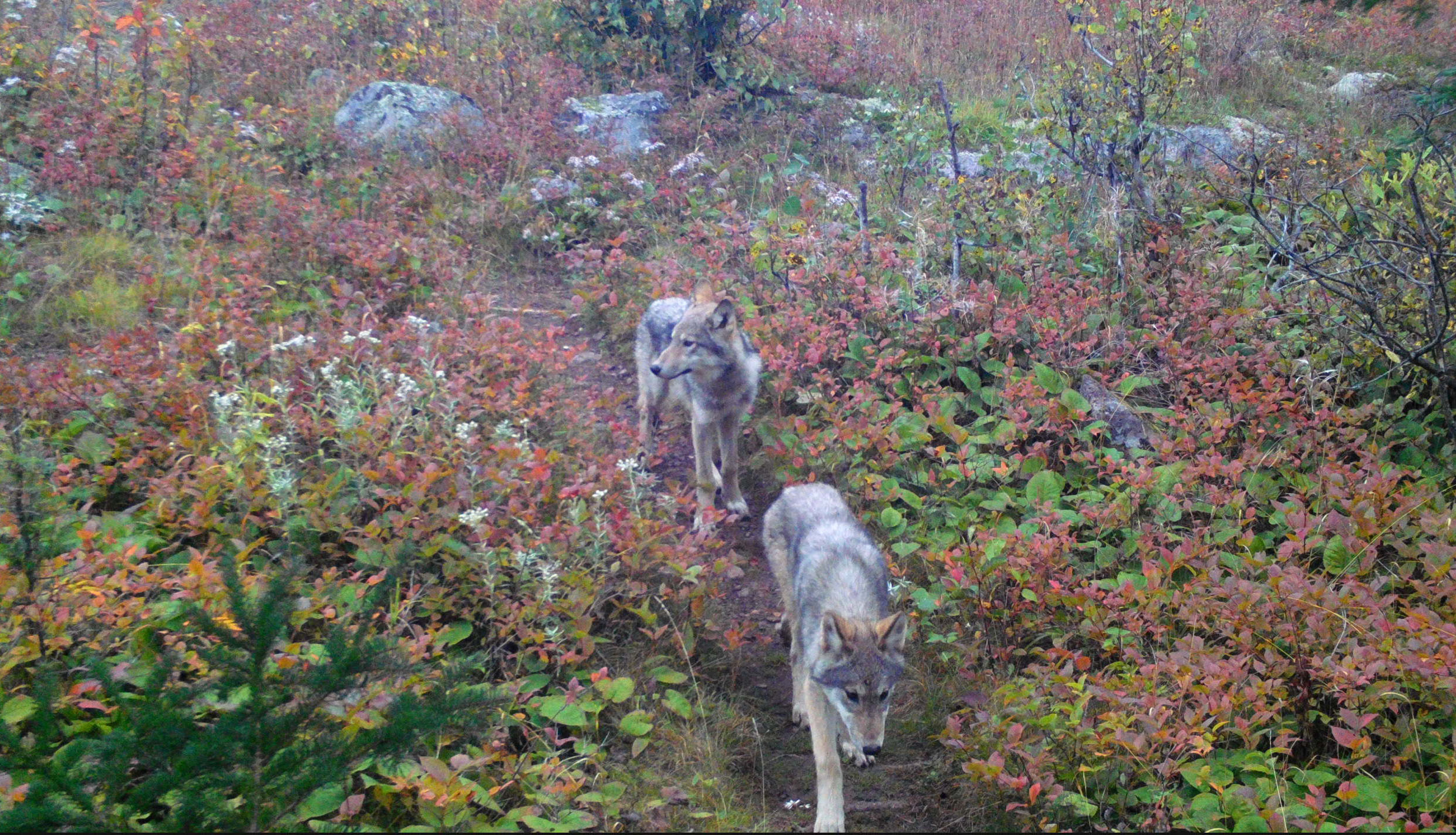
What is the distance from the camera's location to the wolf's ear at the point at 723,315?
6.73 metres

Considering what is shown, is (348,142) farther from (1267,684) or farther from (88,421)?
(1267,684)

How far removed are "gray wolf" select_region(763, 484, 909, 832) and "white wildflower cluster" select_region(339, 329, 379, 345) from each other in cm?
284

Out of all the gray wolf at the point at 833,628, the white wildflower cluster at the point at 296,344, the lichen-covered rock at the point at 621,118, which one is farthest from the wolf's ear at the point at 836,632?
the lichen-covered rock at the point at 621,118

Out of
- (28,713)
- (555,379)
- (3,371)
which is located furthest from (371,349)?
(28,713)

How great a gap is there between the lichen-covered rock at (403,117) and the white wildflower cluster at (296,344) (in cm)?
499

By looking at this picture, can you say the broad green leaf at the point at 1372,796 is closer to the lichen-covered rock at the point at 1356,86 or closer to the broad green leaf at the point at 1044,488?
the broad green leaf at the point at 1044,488

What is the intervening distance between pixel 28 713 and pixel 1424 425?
25.6 ft

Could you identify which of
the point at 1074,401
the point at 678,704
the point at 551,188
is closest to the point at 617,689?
the point at 678,704

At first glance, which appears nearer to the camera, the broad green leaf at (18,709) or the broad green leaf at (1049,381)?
the broad green leaf at (18,709)

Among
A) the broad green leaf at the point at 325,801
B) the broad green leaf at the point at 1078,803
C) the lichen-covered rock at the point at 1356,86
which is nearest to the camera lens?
the broad green leaf at the point at 325,801

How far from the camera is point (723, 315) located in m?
6.79

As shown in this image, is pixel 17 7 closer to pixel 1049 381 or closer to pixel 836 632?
pixel 1049 381

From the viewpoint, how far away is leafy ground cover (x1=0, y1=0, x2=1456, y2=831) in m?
3.66

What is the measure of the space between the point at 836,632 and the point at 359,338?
151 inches
